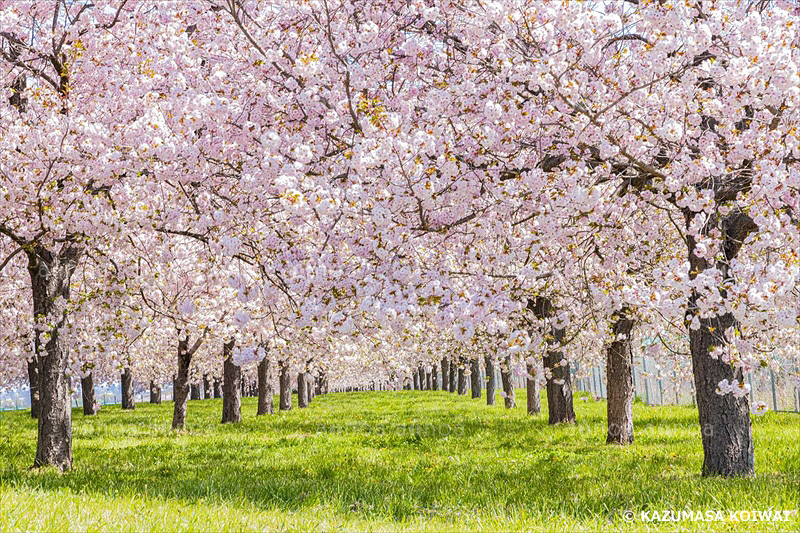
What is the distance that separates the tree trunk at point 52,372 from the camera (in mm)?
9156

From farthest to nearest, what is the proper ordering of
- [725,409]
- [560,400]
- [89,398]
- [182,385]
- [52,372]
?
[89,398]
[182,385]
[560,400]
[52,372]
[725,409]

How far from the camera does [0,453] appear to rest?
11281 millimetres

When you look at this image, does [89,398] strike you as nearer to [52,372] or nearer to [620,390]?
[52,372]

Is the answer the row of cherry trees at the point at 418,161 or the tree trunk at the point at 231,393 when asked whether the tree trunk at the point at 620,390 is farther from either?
the tree trunk at the point at 231,393

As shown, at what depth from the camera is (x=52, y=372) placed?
9234 millimetres

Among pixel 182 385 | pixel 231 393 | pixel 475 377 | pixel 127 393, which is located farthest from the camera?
pixel 127 393

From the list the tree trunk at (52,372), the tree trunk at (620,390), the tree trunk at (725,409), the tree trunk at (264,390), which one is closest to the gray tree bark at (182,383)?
the tree trunk at (264,390)

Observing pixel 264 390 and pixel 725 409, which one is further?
pixel 264 390

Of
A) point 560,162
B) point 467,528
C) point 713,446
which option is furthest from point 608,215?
point 467,528

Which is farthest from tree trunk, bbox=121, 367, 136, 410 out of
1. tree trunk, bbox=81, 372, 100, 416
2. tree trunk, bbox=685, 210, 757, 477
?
tree trunk, bbox=685, 210, 757, 477

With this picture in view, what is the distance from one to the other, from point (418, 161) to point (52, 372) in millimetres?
6830

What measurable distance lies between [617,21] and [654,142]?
1339mm

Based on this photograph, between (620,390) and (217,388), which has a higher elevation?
(620,390)

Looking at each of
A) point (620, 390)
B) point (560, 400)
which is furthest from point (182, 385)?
point (620, 390)
